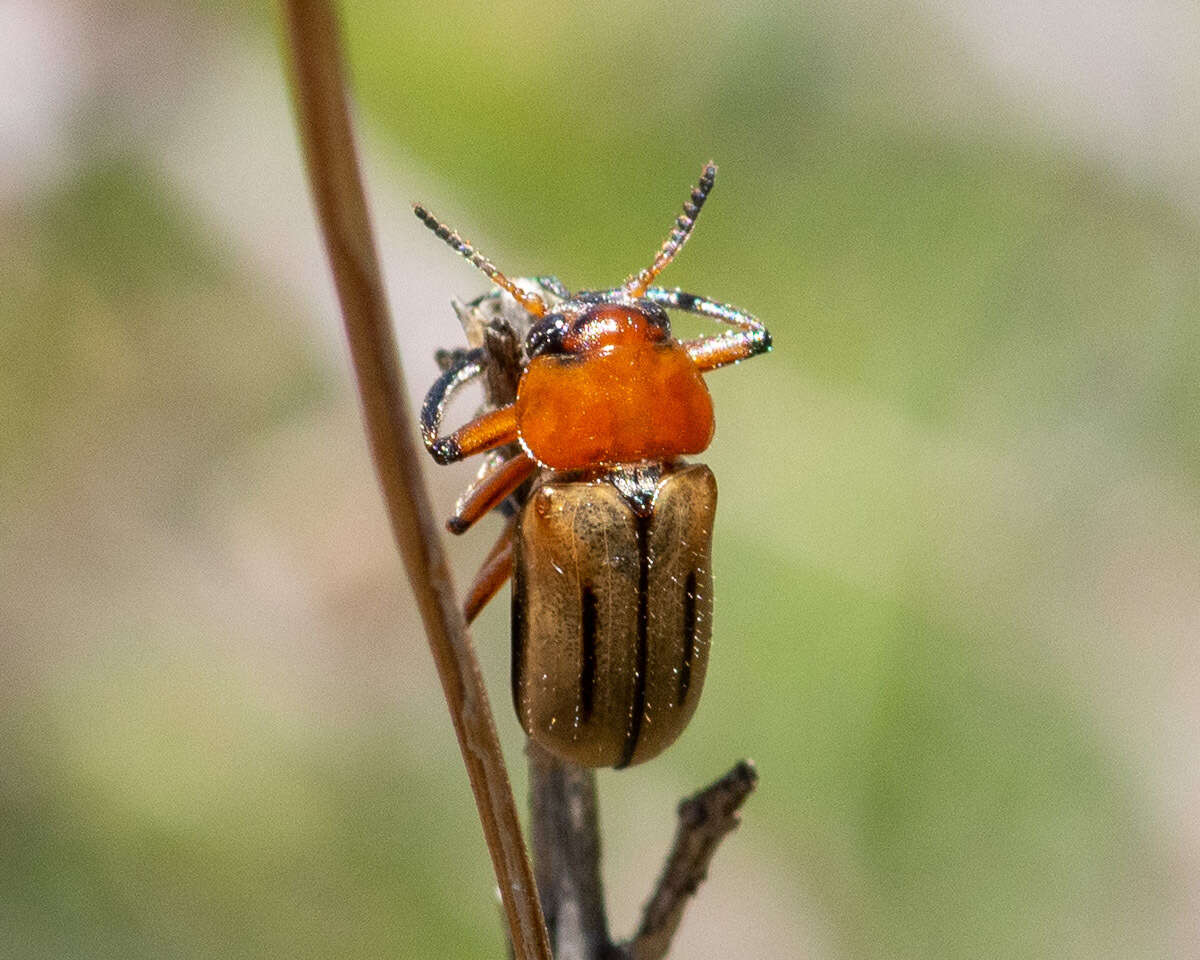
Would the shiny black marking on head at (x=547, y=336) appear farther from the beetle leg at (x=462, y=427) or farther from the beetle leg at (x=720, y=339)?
the beetle leg at (x=720, y=339)

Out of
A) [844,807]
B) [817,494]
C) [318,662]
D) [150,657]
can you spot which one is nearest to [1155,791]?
[844,807]

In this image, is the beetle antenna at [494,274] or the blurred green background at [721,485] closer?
the beetle antenna at [494,274]

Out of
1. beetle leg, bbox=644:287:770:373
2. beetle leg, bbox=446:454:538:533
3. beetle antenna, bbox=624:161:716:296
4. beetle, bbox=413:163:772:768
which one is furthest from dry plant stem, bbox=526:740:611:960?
beetle antenna, bbox=624:161:716:296

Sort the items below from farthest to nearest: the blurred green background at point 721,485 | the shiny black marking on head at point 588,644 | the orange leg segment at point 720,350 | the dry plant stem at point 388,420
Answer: the blurred green background at point 721,485, the orange leg segment at point 720,350, the shiny black marking on head at point 588,644, the dry plant stem at point 388,420

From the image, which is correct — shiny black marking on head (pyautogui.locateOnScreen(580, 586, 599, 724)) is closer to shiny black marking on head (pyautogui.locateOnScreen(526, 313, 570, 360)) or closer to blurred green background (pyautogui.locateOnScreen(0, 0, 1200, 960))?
shiny black marking on head (pyautogui.locateOnScreen(526, 313, 570, 360))

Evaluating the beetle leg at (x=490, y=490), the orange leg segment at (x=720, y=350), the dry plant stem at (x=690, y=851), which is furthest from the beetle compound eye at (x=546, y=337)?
the dry plant stem at (x=690, y=851)

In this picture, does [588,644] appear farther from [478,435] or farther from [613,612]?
[478,435]
